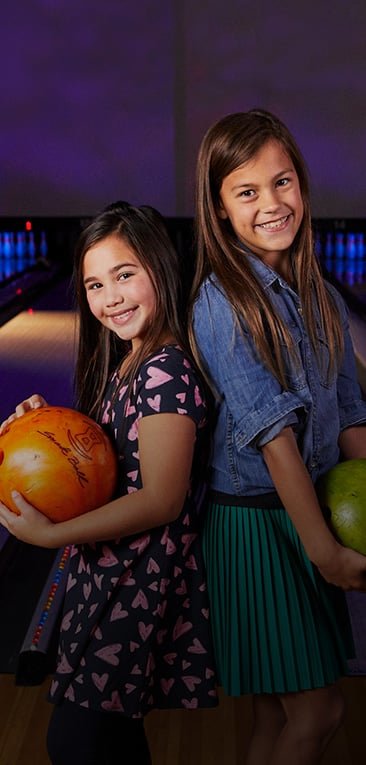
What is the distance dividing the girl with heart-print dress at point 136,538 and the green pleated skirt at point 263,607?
23mm

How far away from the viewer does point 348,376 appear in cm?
128

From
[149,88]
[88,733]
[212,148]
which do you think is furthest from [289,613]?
[149,88]

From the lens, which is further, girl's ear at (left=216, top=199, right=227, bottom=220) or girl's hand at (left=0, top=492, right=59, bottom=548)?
girl's ear at (left=216, top=199, right=227, bottom=220)

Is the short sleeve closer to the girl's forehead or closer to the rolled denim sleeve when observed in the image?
the rolled denim sleeve

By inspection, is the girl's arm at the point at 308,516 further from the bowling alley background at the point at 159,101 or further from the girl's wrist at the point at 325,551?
the bowling alley background at the point at 159,101

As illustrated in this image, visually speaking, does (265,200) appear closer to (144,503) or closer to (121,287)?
(121,287)

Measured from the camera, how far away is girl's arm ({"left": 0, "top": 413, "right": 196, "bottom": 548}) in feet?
3.54

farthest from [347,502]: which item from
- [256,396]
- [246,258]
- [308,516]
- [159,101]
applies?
[159,101]

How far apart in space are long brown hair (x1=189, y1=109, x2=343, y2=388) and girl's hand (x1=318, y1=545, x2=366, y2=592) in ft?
0.64

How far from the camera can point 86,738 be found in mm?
1111

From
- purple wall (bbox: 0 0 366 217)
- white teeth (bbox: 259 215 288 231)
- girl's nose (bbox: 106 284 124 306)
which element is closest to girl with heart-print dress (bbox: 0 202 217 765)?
girl's nose (bbox: 106 284 124 306)

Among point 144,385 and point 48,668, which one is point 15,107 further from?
point 144,385

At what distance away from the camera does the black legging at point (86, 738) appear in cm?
111

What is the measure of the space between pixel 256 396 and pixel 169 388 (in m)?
0.09
